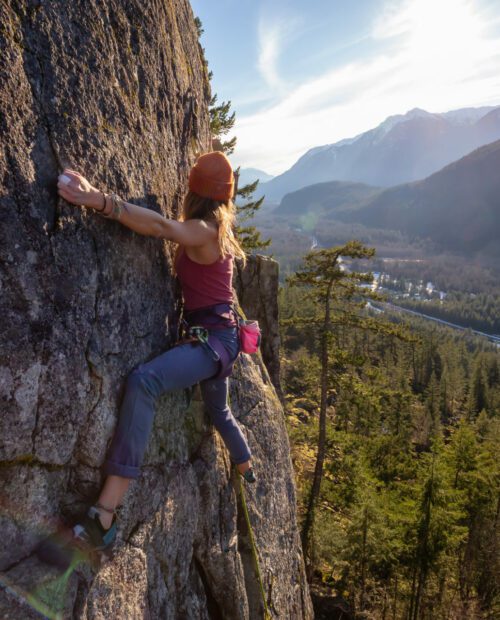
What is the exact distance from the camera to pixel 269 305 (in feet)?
36.8

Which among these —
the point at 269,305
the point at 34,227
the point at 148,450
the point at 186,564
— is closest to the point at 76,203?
the point at 34,227

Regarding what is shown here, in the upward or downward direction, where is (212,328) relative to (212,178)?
downward

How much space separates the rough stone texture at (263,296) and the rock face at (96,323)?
219 inches

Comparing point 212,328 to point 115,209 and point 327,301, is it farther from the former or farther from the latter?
point 327,301

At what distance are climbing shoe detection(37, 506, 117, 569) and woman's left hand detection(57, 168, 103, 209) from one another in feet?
8.09

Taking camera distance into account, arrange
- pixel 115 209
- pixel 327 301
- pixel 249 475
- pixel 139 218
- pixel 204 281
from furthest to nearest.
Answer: pixel 327 301
pixel 249 475
pixel 204 281
pixel 139 218
pixel 115 209

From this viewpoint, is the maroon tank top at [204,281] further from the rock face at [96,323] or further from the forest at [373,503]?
the forest at [373,503]

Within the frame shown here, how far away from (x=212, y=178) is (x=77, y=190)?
4.60ft

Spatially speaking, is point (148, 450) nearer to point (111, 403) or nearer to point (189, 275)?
point (111, 403)

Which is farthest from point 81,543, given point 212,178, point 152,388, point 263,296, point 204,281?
point 263,296

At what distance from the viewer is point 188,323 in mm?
4543

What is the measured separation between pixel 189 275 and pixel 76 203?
1422 mm

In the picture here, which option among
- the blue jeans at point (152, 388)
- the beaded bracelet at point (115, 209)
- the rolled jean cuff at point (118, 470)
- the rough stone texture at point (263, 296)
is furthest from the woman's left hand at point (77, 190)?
the rough stone texture at point (263, 296)

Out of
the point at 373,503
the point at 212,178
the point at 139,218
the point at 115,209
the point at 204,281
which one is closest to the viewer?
the point at 115,209
